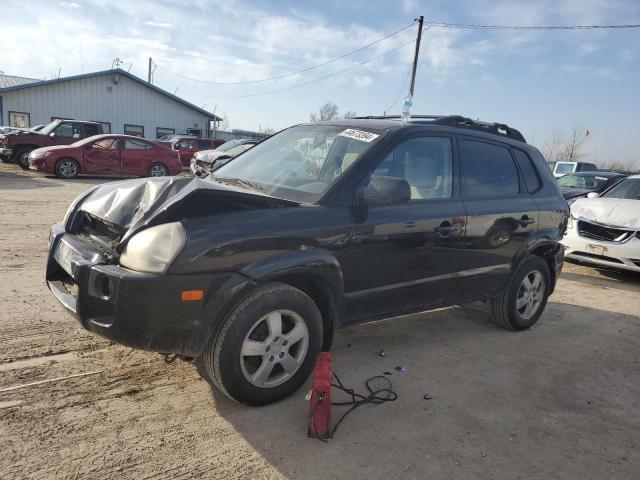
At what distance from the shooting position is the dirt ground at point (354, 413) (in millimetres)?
2490

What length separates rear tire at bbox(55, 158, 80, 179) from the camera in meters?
14.7

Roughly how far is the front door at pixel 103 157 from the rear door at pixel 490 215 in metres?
14.0

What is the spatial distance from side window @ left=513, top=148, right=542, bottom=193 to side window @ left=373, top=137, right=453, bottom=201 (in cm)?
110

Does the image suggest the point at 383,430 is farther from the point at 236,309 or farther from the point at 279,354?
the point at 236,309

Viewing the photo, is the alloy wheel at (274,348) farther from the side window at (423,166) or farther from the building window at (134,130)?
the building window at (134,130)

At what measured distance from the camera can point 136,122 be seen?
30.4 meters

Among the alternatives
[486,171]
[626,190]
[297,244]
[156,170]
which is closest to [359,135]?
[297,244]

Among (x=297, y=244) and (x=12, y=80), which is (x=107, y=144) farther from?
(x=12, y=80)

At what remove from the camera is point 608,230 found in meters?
7.08

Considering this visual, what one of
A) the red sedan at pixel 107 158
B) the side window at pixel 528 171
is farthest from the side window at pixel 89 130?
the side window at pixel 528 171

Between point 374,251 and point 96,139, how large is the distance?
14721 millimetres

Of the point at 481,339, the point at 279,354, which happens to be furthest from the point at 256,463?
the point at 481,339

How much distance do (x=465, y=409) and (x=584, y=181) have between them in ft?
41.7

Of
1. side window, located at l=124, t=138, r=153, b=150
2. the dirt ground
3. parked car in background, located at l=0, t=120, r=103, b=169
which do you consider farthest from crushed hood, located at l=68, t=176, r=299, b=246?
parked car in background, located at l=0, t=120, r=103, b=169
